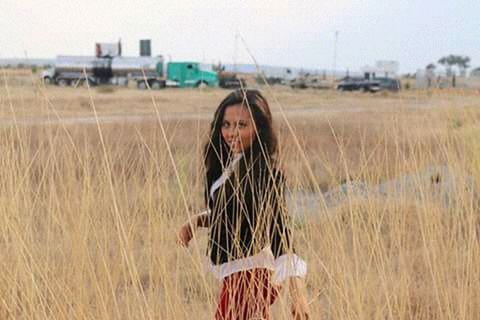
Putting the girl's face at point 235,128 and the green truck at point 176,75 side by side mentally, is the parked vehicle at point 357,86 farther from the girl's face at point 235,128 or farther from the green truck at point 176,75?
the girl's face at point 235,128

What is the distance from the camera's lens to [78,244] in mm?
1294

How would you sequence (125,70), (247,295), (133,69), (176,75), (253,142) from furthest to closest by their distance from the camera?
(176,75) → (125,70) → (133,69) → (253,142) → (247,295)

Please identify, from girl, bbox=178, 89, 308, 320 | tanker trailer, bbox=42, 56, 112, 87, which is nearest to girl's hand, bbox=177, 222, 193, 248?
girl, bbox=178, 89, 308, 320

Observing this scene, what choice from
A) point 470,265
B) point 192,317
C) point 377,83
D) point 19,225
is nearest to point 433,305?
point 470,265

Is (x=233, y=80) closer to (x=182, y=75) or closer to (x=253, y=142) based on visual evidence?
(x=253, y=142)

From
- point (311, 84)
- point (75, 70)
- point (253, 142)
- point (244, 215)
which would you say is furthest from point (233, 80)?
point (311, 84)

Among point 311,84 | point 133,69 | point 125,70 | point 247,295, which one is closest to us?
point 247,295

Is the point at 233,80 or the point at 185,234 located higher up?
the point at 233,80

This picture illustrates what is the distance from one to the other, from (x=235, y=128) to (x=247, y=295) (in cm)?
33

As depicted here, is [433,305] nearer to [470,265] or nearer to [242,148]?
[470,265]

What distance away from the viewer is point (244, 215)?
1.40 meters

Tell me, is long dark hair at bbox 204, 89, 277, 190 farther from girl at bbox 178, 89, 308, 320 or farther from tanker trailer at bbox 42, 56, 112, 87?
tanker trailer at bbox 42, 56, 112, 87

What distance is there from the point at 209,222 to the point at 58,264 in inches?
16.1

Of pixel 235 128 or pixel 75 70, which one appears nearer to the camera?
pixel 235 128
